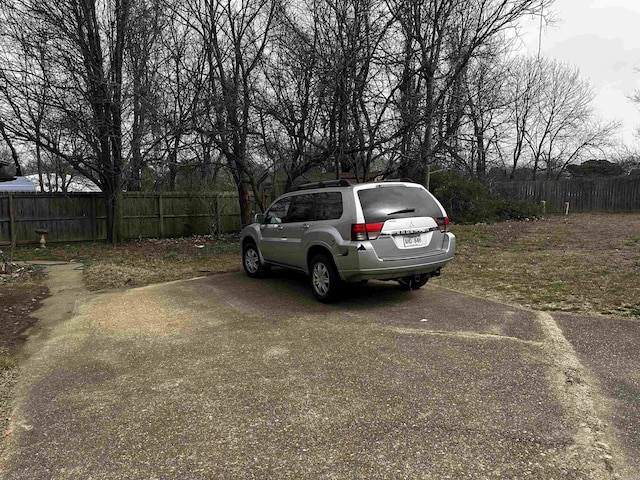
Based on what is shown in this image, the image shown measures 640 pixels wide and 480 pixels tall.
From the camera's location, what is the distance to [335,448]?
2.67m

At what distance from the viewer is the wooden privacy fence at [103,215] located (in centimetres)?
1430

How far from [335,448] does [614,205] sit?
85.4 feet

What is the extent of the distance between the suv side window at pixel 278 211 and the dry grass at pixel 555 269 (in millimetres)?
2898

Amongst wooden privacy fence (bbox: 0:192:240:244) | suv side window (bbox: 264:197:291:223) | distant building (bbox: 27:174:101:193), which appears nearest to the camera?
suv side window (bbox: 264:197:291:223)

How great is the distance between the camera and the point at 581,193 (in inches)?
935

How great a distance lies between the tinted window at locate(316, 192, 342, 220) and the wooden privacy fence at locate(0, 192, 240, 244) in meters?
9.83

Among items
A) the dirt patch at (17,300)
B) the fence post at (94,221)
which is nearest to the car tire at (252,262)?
the dirt patch at (17,300)

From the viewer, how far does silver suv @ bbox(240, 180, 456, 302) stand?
5.62 metres

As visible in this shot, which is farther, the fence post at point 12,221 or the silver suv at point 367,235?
the fence post at point 12,221

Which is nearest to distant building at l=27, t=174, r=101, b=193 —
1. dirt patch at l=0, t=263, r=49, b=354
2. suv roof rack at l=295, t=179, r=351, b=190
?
dirt patch at l=0, t=263, r=49, b=354

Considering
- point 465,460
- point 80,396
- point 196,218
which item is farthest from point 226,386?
point 196,218

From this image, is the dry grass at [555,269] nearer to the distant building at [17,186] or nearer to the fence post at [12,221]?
the fence post at [12,221]

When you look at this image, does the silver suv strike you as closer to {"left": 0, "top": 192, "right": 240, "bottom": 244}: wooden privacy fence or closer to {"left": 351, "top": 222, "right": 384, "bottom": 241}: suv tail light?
{"left": 351, "top": 222, "right": 384, "bottom": 241}: suv tail light

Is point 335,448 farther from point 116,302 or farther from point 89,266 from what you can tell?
point 89,266
